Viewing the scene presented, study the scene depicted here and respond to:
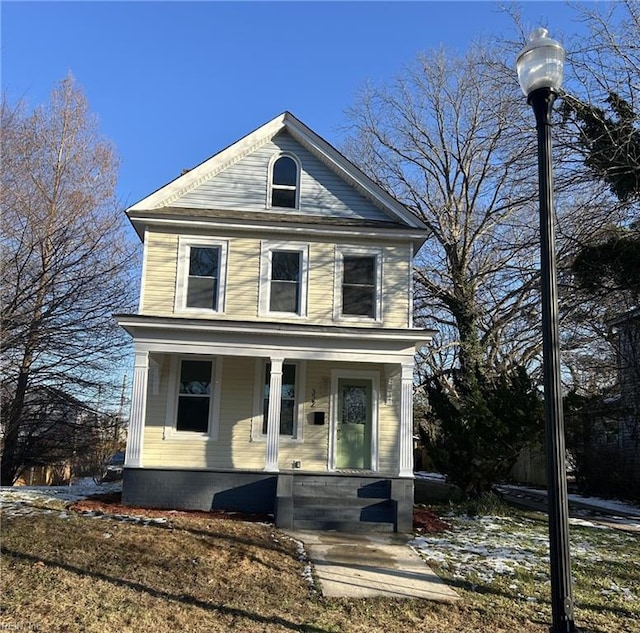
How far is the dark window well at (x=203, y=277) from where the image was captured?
12531 millimetres

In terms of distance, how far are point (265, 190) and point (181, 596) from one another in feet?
30.2

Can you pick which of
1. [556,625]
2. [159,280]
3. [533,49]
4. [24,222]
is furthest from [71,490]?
[533,49]

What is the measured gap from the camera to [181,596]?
19.8 ft

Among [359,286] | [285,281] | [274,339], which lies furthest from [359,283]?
[274,339]

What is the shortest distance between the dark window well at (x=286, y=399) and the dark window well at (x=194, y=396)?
1.22 m

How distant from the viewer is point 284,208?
13.3m

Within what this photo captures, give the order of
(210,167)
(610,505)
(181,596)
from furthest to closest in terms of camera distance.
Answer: (610,505), (210,167), (181,596)

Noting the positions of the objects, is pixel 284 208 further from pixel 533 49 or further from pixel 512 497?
pixel 512 497

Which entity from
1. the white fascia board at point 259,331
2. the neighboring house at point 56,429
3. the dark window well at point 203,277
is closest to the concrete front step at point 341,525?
the white fascia board at point 259,331

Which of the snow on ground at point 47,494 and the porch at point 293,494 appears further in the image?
the snow on ground at point 47,494

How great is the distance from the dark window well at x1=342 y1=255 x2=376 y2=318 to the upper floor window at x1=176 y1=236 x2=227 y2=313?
2645 mm

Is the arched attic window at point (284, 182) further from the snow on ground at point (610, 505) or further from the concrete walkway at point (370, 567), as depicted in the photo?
the snow on ground at point (610, 505)

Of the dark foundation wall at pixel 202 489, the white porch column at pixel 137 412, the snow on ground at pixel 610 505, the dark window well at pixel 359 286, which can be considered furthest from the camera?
the snow on ground at pixel 610 505

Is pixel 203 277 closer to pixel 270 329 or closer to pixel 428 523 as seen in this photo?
pixel 270 329
